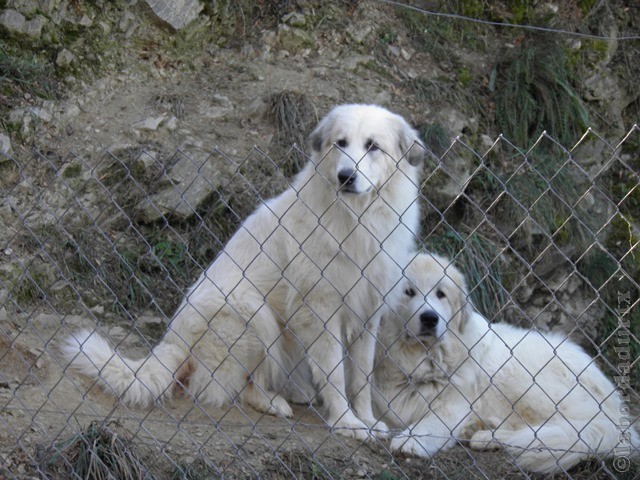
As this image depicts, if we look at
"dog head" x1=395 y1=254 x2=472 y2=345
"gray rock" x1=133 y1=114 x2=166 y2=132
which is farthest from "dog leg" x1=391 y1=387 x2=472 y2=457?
"gray rock" x1=133 y1=114 x2=166 y2=132

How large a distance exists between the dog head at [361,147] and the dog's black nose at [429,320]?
78cm

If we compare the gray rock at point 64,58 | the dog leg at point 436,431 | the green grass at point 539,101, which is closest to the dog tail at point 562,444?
the dog leg at point 436,431

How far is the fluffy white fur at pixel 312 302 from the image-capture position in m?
4.22

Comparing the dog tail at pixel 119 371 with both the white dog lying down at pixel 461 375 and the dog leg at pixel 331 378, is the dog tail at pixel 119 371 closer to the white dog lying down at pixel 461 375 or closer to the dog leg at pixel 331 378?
the dog leg at pixel 331 378

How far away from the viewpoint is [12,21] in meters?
5.79

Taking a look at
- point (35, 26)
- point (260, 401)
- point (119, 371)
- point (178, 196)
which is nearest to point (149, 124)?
point (178, 196)

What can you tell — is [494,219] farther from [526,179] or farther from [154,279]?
[154,279]

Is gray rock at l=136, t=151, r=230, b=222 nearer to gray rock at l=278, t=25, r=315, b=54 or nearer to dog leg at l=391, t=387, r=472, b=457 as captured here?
gray rock at l=278, t=25, r=315, b=54

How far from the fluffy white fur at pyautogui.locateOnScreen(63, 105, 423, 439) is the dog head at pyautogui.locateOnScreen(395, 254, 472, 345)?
0.62 feet

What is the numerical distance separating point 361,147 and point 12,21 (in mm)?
3130

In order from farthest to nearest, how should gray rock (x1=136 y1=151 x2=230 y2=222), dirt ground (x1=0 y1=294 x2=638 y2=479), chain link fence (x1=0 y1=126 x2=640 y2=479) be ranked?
gray rock (x1=136 y1=151 x2=230 y2=222), chain link fence (x1=0 y1=126 x2=640 y2=479), dirt ground (x1=0 y1=294 x2=638 y2=479)

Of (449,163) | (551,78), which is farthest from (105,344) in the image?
(551,78)

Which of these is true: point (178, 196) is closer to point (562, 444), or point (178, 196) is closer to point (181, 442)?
point (181, 442)

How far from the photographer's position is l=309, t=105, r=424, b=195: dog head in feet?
13.3
